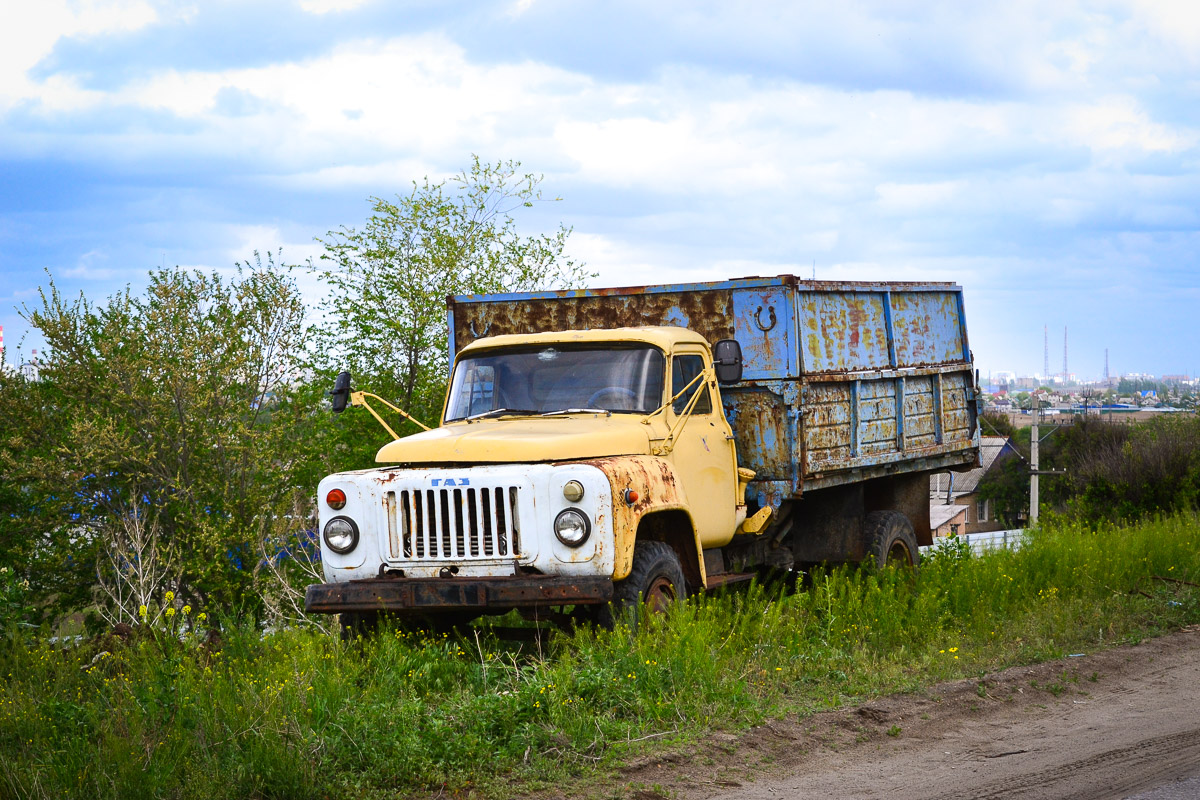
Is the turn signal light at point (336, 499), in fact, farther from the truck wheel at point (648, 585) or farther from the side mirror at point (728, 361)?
the side mirror at point (728, 361)

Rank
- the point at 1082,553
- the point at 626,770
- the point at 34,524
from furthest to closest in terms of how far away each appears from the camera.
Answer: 1. the point at 34,524
2. the point at 1082,553
3. the point at 626,770

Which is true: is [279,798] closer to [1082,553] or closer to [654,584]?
[654,584]

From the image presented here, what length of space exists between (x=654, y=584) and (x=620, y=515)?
0.69 meters

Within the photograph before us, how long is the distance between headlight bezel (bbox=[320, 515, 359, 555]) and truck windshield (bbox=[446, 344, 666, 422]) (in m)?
1.58

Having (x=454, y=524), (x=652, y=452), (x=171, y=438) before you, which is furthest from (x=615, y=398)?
(x=171, y=438)

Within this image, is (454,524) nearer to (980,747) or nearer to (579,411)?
(579,411)

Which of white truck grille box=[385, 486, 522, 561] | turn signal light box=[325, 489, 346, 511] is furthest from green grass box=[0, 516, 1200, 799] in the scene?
turn signal light box=[325, 489, 346, 511]

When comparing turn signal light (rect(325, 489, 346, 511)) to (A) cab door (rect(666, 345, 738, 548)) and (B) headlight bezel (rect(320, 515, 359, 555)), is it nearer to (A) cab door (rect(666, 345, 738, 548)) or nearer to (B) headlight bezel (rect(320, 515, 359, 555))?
(B) headlight bezel (rect(320, 515, 359, 555))

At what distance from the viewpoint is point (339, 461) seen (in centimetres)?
1989

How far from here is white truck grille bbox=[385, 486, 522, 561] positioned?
7.32 meters

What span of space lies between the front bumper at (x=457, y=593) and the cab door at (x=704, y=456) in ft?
5.20

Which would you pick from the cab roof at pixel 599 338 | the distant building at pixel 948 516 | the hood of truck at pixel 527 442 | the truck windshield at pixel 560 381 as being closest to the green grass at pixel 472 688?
the hood of truck at pixel 527 442

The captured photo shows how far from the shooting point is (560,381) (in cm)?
885

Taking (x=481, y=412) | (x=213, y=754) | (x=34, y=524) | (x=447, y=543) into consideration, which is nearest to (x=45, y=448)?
(x=34, y=524)
